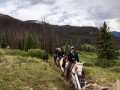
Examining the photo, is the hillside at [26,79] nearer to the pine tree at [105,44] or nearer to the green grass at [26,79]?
the green grass at [26,79]

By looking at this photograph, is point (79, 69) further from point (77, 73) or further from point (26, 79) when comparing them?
point (26, 79)

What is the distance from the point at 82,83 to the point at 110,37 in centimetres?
3441

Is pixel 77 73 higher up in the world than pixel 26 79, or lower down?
higher up

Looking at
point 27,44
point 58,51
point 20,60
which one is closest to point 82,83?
point 20,60

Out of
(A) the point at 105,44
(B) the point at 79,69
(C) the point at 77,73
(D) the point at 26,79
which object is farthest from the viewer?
(A) the point at 105,44

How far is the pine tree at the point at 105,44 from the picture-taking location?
50.7m

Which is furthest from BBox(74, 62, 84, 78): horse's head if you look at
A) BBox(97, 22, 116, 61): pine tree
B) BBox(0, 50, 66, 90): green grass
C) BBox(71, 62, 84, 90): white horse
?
BBox(97, 22, 116, 61): pine tree

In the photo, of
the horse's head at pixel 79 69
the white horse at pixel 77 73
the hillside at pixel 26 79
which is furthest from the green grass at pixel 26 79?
the horse's head at pixel 79 69

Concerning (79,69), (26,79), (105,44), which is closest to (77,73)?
(79,69)

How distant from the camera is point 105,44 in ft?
166

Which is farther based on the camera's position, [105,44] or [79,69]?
[105,44]

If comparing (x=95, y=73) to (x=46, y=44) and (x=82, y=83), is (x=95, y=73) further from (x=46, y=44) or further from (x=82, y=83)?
(x=46, y=44)

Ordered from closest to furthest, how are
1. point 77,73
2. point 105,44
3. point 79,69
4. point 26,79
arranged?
point 79,69 < point 77,73 < point 26,79 < point 105,44

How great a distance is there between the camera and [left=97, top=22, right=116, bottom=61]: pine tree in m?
50.7
